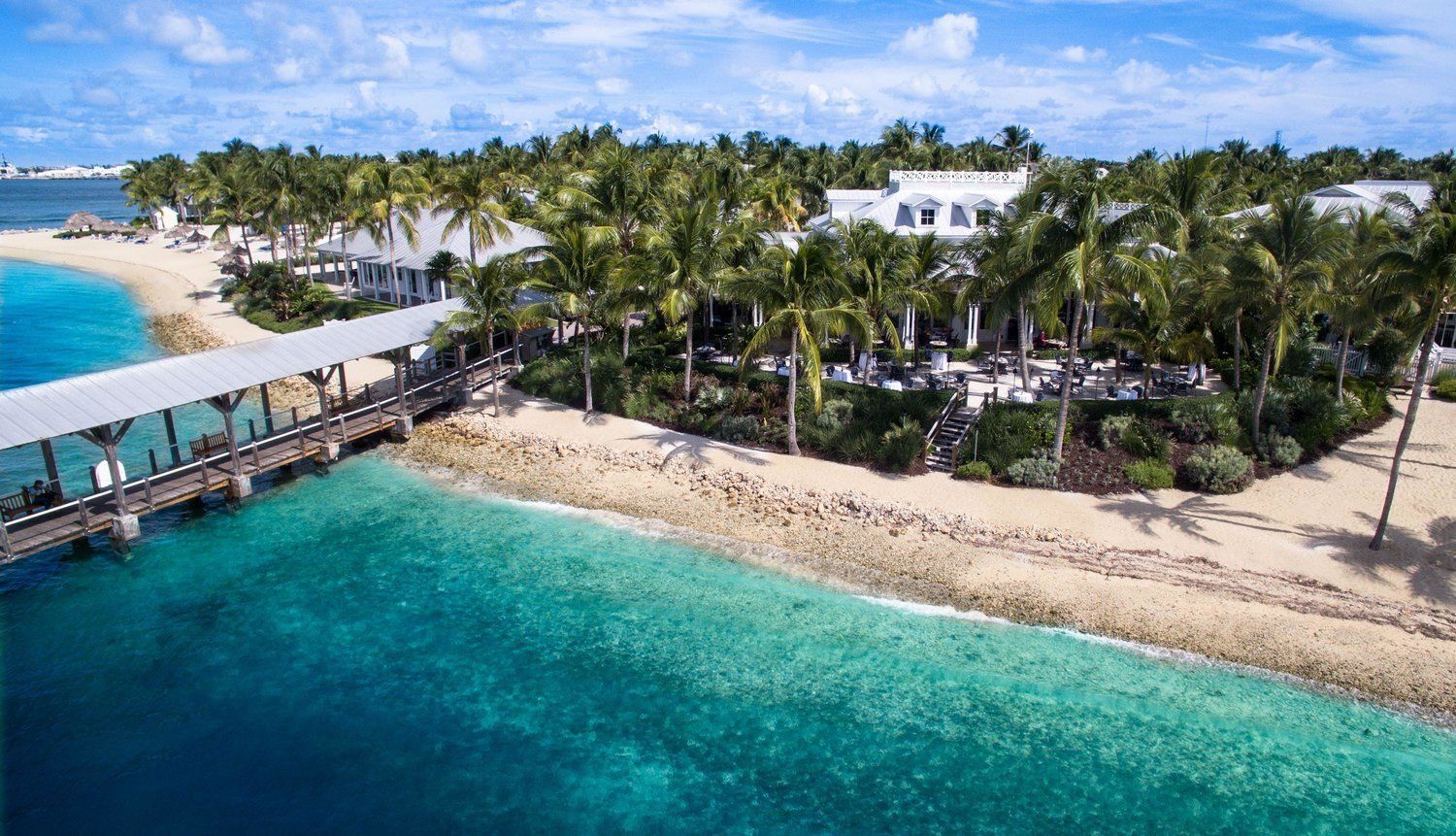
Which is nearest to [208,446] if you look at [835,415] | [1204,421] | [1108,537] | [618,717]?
[618,717]

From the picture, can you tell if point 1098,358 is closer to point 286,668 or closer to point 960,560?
point 960,560

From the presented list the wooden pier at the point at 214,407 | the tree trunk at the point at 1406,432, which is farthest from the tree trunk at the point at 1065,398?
the wooden pier at the point at 214,407

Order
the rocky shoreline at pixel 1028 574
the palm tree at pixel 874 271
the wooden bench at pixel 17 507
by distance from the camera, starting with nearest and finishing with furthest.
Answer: the rocky shoreline at pixel 1028 574 → the wooden bench at pixel 17 507 → the palm tree at pixel 874 271

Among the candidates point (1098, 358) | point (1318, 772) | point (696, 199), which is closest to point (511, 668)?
point (1318, 772)

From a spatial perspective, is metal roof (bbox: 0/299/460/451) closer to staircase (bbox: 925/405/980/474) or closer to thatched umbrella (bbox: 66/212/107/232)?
staircase (bbox: 925/405/980/474)

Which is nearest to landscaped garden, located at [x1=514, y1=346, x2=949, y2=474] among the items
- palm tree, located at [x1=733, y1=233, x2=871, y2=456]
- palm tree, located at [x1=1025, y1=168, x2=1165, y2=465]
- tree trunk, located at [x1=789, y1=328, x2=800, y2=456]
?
tree trunk, located at [x1=789, y1=328, x2=800, y2=456]

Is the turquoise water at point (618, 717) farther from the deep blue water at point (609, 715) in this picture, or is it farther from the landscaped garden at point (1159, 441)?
the landscaped garden at point (1159, 441)

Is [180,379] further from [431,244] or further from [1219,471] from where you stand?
[1219,471]
